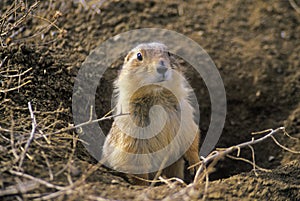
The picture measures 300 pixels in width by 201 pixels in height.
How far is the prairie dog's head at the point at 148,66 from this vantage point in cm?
468

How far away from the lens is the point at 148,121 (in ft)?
16.4

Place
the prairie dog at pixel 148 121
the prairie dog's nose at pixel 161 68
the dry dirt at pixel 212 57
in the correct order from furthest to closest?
1. the dry dirt at pixel 212 57
2. the prairie dog at pixel 148 121
3. the prairie dog's nose at pixel 161 68

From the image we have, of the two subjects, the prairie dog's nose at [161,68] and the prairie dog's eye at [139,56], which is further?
the prairie dog's eye at [139,56]

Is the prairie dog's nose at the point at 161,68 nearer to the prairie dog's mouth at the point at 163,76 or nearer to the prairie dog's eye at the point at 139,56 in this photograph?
the prairie dog's mouth at the point at 163,76

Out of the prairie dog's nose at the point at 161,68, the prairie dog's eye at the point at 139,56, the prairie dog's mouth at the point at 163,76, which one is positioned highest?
the prairie dog's eye at the point at 139,56

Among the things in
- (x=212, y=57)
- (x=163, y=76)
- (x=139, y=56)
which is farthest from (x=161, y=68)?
(x=212, y=57)

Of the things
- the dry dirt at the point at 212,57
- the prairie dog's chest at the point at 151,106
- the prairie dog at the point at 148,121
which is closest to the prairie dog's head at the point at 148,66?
the prairie dog at the point at 148,121

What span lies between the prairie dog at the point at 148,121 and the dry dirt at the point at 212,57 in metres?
0.29

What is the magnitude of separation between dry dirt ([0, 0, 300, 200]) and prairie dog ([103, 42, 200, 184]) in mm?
287

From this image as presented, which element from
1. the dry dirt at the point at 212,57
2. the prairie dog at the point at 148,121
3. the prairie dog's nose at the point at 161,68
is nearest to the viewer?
the prairie dog's nose at the point at 161,68

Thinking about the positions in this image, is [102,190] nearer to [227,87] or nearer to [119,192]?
[119,192]

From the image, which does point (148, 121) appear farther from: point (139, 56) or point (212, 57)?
point (212, 57)

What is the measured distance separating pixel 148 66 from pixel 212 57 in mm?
2300

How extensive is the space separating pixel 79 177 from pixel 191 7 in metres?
4.23
